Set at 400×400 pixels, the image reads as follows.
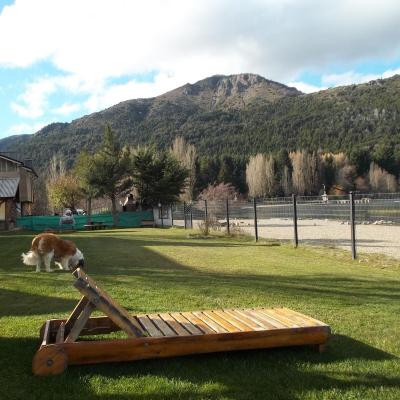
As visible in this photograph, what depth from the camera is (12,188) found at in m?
40.2

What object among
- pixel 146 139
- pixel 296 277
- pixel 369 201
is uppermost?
pixel 146 139

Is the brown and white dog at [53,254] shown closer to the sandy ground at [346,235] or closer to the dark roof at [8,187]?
the sandy ground at [346,235]

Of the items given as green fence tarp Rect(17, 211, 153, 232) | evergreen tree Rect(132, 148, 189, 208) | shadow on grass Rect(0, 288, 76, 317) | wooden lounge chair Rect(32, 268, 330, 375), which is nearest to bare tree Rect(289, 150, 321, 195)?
evergreen tree Rect(132, 148, 189, 208)

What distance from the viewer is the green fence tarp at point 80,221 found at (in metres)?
44.6

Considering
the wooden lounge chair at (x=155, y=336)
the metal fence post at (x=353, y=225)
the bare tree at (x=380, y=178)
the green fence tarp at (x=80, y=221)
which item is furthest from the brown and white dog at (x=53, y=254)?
the bare tree at (x=380, y=178)

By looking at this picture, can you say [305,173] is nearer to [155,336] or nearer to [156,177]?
[156,177]

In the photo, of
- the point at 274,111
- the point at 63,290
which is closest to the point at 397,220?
the point at 63,290

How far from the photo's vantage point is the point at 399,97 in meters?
148

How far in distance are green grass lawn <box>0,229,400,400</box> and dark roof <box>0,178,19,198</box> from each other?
2631 cm

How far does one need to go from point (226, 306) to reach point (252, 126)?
154697mm

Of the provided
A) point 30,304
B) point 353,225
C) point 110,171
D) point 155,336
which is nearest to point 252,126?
point 110,171

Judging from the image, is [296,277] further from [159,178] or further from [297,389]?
[159,178]

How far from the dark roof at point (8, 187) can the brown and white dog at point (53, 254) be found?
2901 centimetres

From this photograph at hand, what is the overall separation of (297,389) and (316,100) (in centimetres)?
17385
